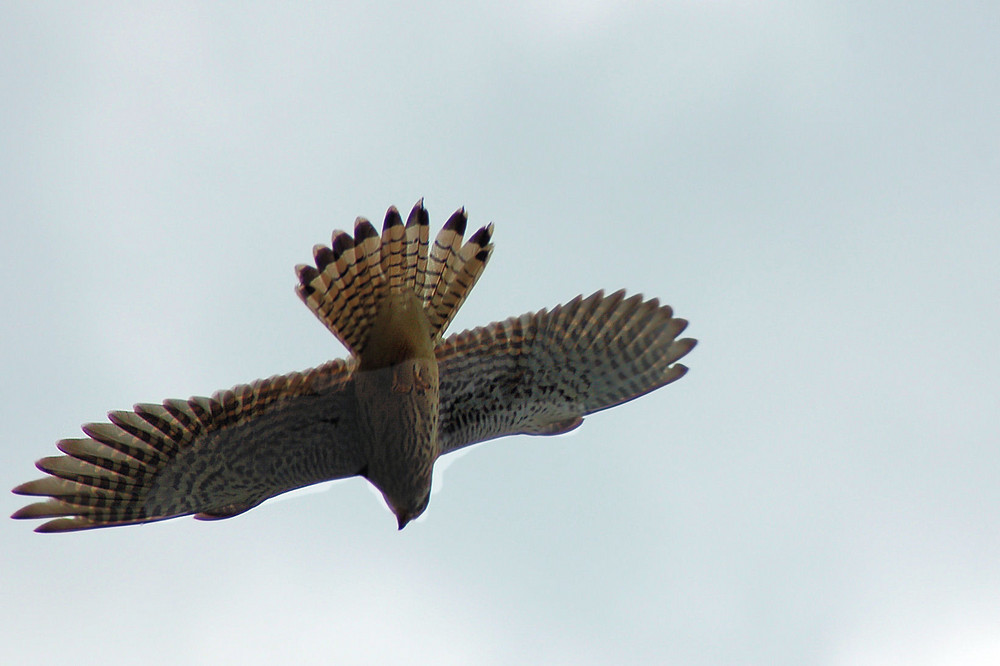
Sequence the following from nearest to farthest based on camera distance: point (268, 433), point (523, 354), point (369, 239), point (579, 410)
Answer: point (369, 239) → point (268, 433) → point (523, 354) → point (579, 410)

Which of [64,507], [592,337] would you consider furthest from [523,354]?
[64,507]

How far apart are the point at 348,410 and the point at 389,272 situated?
109cm

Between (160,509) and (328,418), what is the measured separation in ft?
4.63

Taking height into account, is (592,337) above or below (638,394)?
above

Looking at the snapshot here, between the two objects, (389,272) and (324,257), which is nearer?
(324,257)

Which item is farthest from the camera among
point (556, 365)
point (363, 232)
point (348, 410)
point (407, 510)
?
point (556, 365)

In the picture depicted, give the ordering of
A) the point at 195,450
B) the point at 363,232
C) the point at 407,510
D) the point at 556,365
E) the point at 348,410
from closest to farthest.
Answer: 1. the point at 363,232
2. the point at 195,450
3. the point at 348,410
4. the point at 407,510
5. the point at 556,365

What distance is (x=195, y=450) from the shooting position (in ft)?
21.7

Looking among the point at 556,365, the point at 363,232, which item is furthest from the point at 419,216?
the point at 556,365

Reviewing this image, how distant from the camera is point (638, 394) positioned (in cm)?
773

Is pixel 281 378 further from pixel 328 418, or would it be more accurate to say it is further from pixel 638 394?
pixel 638 394

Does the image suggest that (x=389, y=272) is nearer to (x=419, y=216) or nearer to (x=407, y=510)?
(x=419, y=216)

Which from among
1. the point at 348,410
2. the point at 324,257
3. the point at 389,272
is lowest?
the point at 348,410

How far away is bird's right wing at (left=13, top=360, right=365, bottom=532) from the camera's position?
6.48 meters
